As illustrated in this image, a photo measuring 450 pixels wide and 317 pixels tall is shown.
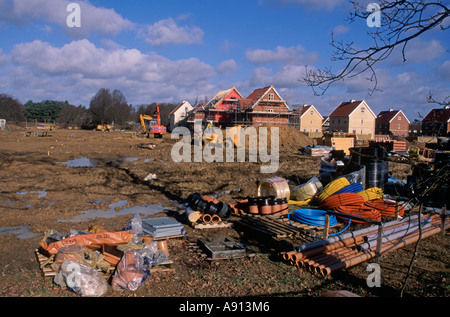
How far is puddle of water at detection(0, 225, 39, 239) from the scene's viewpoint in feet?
23.8

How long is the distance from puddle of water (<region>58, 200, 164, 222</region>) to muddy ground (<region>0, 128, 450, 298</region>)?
26 mm

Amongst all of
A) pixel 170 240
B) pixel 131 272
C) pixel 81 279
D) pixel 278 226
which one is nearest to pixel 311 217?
pixel 278 226

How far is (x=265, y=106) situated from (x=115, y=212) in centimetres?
4050

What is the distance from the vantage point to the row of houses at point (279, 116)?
48031 millimetres

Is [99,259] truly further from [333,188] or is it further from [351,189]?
[351,189]

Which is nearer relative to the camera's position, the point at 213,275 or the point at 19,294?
the point at 19,294

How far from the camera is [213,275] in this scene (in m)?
5.46

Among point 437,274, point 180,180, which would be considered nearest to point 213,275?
point 437,274

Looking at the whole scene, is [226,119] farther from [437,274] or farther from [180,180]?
[437,274]

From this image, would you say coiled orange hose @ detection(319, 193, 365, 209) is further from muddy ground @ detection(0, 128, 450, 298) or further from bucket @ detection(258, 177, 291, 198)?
muddy ground @ detection(0, 128, 450, 298)

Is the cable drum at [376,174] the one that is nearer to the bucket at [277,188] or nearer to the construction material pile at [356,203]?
the construction material pile at [356,203]

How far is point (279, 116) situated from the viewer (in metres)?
42.8
